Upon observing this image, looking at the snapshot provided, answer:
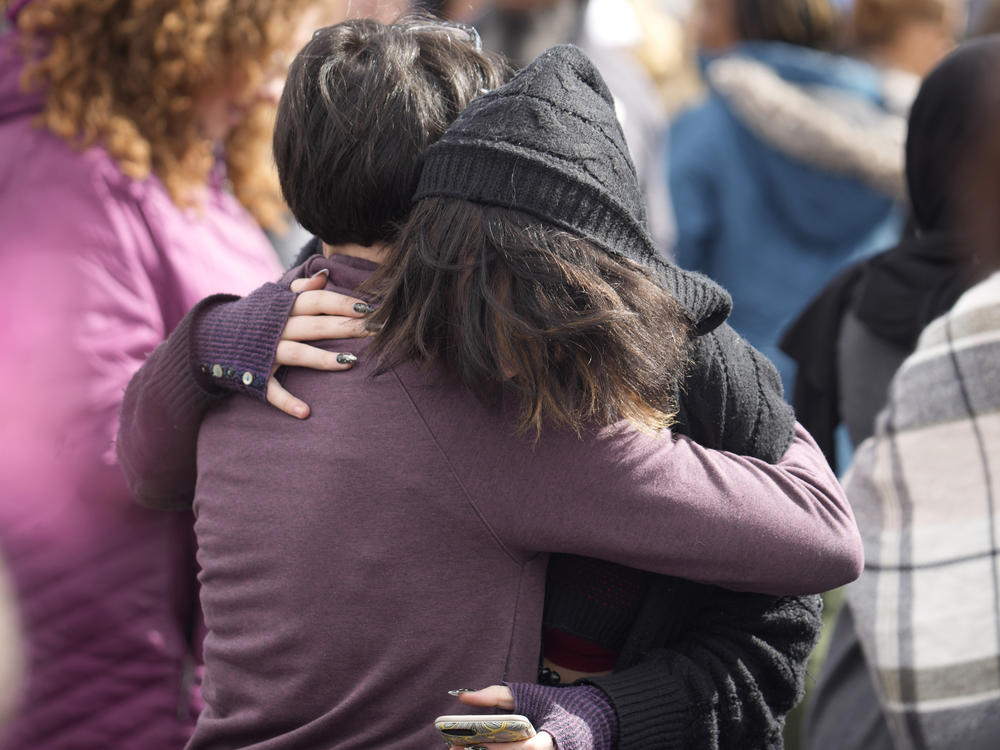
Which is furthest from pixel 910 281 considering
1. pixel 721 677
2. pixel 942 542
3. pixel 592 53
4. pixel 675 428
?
pixel 592 53

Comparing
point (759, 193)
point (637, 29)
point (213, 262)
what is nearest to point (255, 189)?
point (213, 262)

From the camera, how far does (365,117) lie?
4.50 ft

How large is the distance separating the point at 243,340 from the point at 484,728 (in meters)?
0.60

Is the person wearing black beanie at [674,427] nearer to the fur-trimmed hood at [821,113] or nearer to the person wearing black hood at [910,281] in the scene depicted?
the person wearing black hood at [910,281]

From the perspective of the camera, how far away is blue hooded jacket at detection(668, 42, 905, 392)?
12.6 feet

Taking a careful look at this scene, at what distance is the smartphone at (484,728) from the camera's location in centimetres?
122

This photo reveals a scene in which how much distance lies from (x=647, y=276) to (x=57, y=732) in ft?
4.65

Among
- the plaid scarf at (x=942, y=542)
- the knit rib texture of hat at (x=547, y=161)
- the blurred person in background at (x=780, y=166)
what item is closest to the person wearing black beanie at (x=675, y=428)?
the knit rib texture of hat at (x=547, y=161)

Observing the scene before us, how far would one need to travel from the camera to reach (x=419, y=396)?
1328mm

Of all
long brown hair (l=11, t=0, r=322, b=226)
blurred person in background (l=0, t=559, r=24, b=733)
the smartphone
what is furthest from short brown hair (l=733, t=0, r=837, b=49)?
the smartphone

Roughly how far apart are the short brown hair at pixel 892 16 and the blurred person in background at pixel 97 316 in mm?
2954

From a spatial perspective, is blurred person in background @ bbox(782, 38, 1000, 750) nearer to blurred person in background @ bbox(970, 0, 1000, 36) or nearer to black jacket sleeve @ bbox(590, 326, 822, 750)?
black jacket sleeve @ bbox(590, 326, 822, 750)

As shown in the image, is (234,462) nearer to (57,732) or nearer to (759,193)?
(57,732)

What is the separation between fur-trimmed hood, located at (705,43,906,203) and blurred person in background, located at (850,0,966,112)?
16.1 inches
